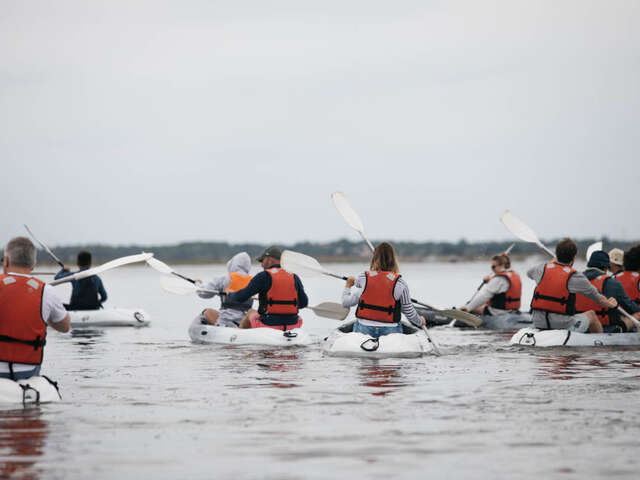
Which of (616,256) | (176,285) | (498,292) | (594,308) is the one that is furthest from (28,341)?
(498,292)

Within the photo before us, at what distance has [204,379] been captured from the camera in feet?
30.2

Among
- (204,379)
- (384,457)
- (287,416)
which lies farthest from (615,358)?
(384,457)

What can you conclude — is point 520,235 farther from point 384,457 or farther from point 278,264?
point 384,457

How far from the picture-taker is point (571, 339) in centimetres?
1194

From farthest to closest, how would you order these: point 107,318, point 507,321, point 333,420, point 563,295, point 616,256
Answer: point 107,318 → point 507,321 → point 616,256 → point 563,295 → point 333,420

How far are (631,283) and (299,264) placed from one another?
4.29 metres

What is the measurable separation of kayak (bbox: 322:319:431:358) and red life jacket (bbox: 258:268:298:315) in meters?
1.29

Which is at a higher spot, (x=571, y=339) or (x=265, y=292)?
(x=265, y=292)

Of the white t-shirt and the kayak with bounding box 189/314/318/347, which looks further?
the kayak with bounding box 189/314/318/347

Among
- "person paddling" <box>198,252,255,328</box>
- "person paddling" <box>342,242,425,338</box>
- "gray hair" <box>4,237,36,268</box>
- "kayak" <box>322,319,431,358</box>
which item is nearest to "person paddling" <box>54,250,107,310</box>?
"person paddling" <box>198,252,255,328</box>

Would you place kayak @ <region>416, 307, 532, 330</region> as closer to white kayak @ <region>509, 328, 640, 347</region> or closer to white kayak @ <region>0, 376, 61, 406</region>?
white kayak @ <region>509, 328, 640, 347</region>

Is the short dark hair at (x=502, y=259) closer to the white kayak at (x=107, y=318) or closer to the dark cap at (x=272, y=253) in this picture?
the dark cap at (x=272, y=253)

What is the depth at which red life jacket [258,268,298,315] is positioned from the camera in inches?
487

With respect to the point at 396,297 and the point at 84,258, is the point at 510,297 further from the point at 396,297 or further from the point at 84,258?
the point at 84,258
